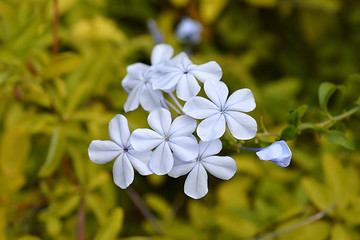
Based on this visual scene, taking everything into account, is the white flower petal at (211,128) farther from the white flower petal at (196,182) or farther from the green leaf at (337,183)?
the green leaf at (337,183)

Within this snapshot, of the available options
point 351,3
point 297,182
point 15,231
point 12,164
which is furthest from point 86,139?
point 351,3

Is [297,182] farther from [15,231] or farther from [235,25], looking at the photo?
[15,231]

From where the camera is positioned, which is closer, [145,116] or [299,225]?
[299,225]

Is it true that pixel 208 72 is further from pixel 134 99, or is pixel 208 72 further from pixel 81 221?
pixel 81 221

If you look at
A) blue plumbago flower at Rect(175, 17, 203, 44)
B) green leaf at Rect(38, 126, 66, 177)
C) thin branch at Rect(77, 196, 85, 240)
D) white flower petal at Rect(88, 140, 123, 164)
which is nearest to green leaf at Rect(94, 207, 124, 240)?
thin branch at Rect(77, 196, 85, 240)

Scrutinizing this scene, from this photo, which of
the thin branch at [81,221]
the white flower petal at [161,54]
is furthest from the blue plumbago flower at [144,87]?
the thin branch at [81,221]

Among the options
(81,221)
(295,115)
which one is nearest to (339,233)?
(295,115)

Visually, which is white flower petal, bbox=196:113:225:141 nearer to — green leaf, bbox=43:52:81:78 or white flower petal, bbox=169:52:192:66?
white flower petal, bbox=169:52:192:66
